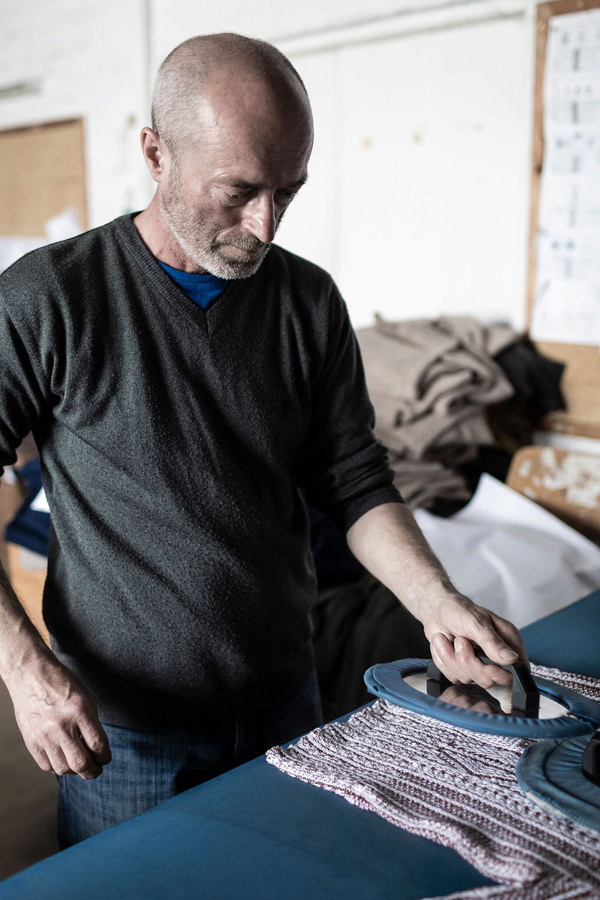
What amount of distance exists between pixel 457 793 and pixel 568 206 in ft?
7.15

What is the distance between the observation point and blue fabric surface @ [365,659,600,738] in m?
0.84

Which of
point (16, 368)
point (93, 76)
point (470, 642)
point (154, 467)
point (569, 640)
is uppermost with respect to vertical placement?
point (93, 76)

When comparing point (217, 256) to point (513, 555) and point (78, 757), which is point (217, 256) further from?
point (513, 555)

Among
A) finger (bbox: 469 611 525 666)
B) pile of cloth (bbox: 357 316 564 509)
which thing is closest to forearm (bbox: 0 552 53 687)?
finger (bbox: 469 611 525 666)

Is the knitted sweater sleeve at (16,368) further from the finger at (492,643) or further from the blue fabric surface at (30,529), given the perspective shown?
the blue fabric surface at (30,529)

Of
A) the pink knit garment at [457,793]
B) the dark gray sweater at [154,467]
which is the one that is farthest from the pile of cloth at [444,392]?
the pink knit garment at [457,793]

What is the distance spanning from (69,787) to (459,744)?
547mm

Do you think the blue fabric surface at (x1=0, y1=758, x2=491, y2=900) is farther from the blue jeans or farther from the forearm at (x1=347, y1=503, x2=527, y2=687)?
the blue jeans

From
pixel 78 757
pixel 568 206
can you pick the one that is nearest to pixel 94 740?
pixel 78 757

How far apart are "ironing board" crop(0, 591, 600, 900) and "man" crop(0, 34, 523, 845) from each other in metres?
0.29

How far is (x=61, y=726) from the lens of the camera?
0.88 meters

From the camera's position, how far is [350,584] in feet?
6.93

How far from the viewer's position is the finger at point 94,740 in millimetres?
881

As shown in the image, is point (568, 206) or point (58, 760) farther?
point (568, 206)
